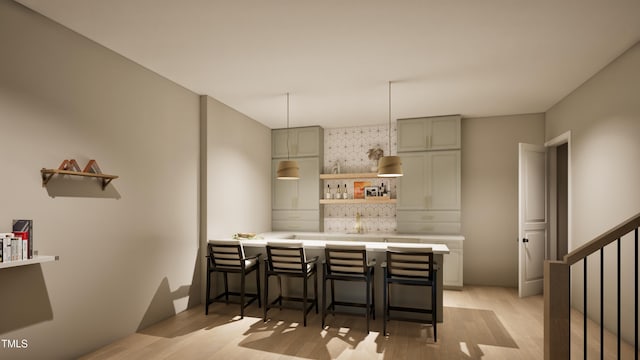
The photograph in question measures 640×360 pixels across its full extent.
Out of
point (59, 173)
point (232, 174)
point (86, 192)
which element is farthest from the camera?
point (232, 174)

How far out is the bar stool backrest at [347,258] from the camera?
12.0 ft

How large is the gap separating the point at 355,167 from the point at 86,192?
4627 millimetres

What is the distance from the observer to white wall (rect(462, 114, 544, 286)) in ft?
19.0

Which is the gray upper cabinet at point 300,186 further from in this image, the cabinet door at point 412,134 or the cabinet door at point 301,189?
the cabinet door at point 412,134

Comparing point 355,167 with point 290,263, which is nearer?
point 290,263

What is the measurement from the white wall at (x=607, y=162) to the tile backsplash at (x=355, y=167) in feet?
9.24

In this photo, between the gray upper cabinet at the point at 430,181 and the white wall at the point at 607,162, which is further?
the gray upper cabinet at the point at 430,181

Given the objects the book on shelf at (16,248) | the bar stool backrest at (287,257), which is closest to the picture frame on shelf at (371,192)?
the bar stool backrest at (287,257)

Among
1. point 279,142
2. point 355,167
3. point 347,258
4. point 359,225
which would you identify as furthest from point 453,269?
point 279,142

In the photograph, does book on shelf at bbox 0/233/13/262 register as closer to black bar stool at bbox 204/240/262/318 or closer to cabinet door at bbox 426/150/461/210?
black bar stool at bbox 204/240/262/318

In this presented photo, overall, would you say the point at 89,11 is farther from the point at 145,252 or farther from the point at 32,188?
the point at 145,252

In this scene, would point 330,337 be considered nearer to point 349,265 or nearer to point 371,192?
point 349,265

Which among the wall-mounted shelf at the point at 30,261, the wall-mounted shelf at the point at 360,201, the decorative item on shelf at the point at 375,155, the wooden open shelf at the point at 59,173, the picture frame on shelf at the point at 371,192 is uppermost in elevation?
the decorative item on shelf at the point at 375,155

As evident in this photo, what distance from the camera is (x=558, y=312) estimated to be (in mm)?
2184
